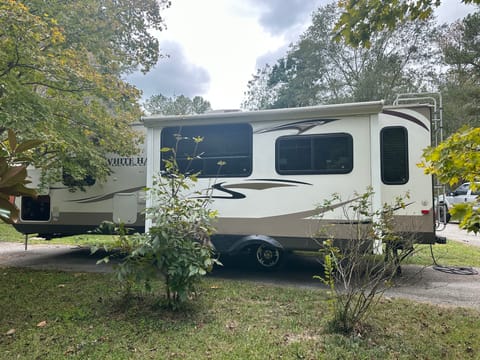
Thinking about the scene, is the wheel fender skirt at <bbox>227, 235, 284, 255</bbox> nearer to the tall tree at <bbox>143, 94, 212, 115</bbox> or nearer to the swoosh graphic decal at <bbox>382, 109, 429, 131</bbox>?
the swoosh graphic decal at <bbox>382, 109, 429, 131</bbox>

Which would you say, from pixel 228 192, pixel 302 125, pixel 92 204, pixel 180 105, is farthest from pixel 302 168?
pixel 180 105

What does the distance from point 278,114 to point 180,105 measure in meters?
33.4

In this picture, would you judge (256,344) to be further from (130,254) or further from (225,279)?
(225,279)

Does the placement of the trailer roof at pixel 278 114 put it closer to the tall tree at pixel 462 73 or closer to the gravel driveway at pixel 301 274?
the gravel driveway at pixel 301 274

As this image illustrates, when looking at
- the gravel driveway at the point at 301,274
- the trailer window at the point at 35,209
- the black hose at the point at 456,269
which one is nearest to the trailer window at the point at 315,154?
the gravel driveway at the point at 301,274

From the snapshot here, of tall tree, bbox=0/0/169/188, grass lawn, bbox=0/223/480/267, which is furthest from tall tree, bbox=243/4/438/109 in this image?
tall tree, bbox=0/0/169/188

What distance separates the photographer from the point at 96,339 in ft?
9.54

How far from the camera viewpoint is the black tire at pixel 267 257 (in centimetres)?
528

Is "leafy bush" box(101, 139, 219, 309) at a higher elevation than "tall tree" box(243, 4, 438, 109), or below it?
below

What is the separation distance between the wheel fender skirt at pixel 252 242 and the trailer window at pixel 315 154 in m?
1.11

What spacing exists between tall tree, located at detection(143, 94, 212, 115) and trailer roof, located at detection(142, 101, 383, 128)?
29.9 m

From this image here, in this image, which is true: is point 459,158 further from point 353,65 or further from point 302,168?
point 353,65

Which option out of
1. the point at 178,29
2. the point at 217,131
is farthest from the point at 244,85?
the point at 217,131

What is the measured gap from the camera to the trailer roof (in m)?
4.76
